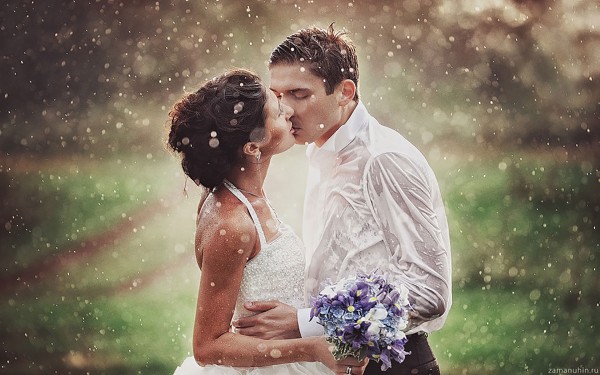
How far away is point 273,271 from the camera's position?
2904 millimetres

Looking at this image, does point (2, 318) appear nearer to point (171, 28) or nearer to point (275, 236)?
point (171, 28)

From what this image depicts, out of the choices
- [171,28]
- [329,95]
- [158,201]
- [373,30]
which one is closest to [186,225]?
[158,201]

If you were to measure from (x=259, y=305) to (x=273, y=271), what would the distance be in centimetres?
13

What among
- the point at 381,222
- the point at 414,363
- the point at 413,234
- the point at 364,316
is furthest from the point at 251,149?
the point at 414,363

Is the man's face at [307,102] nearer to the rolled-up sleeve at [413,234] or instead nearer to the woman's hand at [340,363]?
the rolled-up sleeve at [413,234]

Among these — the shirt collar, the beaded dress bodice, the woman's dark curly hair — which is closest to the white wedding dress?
the beaded dress bodice

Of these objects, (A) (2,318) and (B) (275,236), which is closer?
(B) (275,236)

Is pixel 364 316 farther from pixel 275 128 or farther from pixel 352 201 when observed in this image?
pixel 275 128

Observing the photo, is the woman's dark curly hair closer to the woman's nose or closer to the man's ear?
the woman's nose

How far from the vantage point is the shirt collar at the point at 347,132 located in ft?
10.2

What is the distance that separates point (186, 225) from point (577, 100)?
3227 mm

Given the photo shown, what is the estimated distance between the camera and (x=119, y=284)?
5.94m

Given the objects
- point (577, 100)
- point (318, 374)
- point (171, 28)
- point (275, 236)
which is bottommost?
point (318, 374)

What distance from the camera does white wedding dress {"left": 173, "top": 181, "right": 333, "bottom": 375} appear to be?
288 cm
